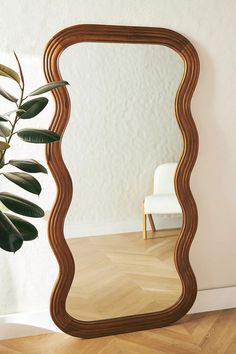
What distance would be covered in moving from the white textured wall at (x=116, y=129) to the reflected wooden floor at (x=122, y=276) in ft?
0.30

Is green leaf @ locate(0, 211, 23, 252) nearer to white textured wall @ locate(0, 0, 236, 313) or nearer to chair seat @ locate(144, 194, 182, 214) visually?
white textured wall @ locate(0, 0, 236, 313)

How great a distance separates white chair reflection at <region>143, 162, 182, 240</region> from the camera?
2.77 m

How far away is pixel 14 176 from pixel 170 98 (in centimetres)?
133

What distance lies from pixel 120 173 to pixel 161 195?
0.29 m

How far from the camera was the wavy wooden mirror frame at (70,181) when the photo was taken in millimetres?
2520

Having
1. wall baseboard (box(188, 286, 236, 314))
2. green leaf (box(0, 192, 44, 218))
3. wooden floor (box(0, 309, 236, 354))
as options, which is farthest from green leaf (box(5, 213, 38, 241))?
wall baseboard (box(188, 286, 236, 314))

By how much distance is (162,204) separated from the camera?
2.80 meters

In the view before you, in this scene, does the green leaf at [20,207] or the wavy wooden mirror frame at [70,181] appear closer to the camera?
the green leaf at [20,207]


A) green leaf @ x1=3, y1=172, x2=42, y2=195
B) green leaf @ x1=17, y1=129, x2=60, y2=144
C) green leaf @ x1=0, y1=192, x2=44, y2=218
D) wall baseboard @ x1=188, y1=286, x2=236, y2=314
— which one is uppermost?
green leaf @ x1=17, y1=129, x2=60, y2=144

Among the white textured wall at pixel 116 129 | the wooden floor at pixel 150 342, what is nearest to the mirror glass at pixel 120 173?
the white textured wall at pixel 116 129

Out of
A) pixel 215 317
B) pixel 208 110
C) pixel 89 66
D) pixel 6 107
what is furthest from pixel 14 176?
pixel 215 317

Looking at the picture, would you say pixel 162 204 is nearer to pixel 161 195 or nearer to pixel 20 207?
pixel 161 195

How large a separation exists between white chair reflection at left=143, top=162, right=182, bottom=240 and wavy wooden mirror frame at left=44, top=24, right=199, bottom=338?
0.14 feet

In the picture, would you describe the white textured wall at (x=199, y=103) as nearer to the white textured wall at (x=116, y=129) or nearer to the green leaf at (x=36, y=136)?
the white textured wall at (x=116, y=129)
